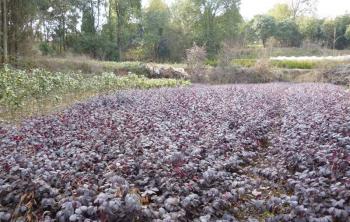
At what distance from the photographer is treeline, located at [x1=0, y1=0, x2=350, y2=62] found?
29.5 meters

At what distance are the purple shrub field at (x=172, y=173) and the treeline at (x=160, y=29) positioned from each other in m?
20.4

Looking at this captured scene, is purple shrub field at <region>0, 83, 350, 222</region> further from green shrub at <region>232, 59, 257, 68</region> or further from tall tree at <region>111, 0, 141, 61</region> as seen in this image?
tall tree at <region>111, 0, 141, 61</region>

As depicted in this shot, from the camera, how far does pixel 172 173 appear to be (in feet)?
12.4

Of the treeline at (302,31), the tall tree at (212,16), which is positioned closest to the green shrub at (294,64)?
the tall tree at (212,16)

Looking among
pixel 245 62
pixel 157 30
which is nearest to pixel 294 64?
pixel 245 62

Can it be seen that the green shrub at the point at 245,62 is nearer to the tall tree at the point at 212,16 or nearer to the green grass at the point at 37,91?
the tall tree at the point at 212,16

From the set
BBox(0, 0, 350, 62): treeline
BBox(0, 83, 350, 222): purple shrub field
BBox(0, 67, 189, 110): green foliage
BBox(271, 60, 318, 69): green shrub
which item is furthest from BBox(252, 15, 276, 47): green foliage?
BBox(0, 83, 350, 222): purple shrub field

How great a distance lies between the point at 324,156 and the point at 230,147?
4.67 feet

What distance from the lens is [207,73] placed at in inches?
946

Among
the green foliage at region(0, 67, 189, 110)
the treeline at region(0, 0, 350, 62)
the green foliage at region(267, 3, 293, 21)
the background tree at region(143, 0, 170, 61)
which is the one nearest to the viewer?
the green foliage at region(0, 67, 189, 110)

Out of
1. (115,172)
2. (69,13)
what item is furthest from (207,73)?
(115,172)

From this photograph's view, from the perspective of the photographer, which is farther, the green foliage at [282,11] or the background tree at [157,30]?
the green foliage at [282,11]

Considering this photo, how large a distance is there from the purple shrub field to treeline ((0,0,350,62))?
20.4 metres

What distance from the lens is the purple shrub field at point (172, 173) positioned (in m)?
3.06
